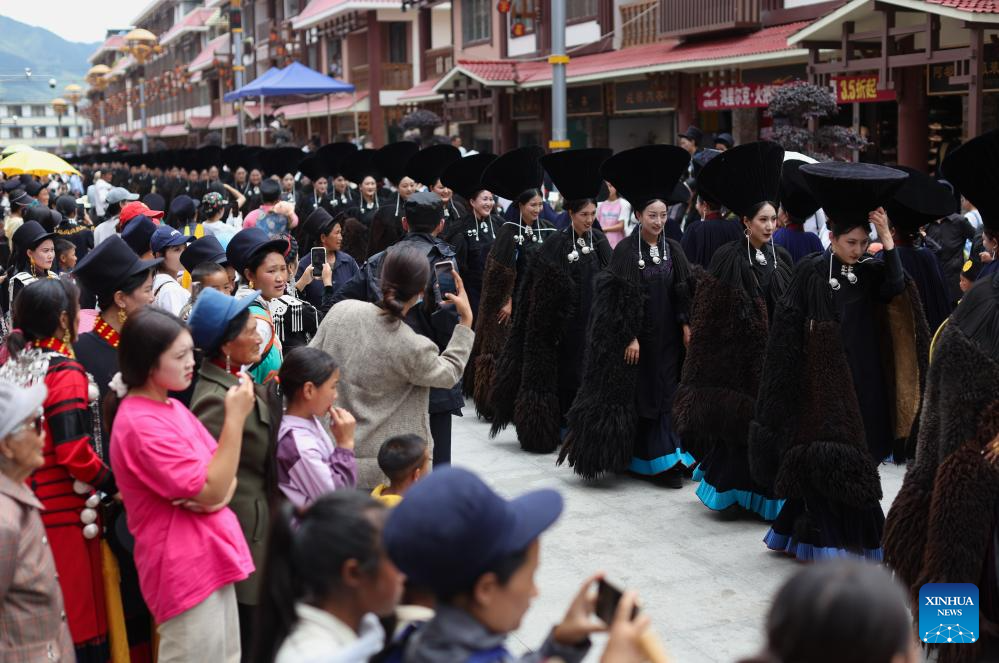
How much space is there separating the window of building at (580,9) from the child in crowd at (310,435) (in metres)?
19.5

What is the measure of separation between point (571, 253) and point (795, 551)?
2868 millimetres

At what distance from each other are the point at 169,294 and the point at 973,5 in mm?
8425

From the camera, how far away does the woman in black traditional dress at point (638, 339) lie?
23.0 ft

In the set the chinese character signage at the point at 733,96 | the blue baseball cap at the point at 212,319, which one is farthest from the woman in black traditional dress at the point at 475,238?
the chinese character signage at the point at 733,96

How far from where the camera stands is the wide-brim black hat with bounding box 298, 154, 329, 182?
14.3 m

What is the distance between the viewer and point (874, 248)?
22.6 feet

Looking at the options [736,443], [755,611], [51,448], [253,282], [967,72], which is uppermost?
[967,72]

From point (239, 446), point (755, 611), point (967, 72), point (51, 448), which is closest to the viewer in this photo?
point (239, 446)

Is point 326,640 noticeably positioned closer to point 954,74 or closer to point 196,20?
point 954,74

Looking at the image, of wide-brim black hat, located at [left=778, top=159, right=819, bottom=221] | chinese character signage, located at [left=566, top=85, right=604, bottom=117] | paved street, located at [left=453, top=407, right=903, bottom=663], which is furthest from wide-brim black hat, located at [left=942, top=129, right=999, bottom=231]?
chinese character signage, located at [left=566, top=85, right=604, bottom=117]

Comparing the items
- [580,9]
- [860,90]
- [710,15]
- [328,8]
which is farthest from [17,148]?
[328,8]

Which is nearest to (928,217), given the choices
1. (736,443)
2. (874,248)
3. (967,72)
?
(874,248)

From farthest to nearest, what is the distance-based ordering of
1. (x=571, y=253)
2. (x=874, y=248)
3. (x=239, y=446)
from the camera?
(x=571, y=253) < (x=874, y=248) < (x=239, y=446)

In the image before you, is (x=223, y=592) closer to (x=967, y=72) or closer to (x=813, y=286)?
(x=813, y=286)
